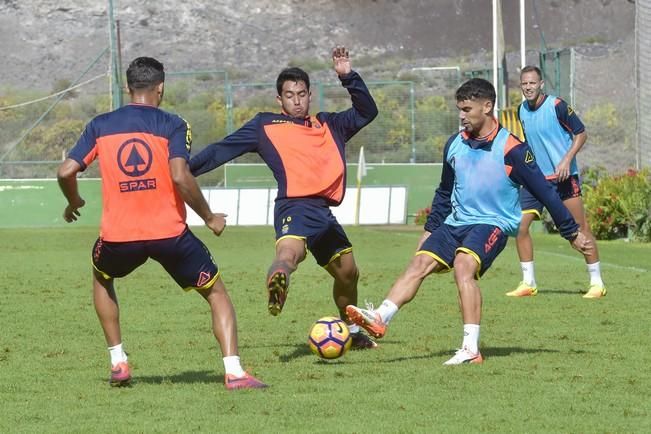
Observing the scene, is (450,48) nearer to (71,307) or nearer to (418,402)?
(71,307)

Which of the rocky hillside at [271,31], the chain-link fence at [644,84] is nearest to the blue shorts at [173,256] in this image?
the chain-link fence at [644,84]

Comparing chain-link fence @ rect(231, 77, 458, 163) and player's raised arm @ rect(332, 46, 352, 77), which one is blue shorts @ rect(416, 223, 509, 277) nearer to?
player's raised arm @ rect(332, 46, 352, 77)

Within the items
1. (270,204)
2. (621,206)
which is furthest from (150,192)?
(270,204)

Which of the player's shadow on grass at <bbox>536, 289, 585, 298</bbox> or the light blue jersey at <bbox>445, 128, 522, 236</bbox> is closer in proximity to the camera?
the light blue jersey at <bbox>445, 128, 522, 236</bbox>

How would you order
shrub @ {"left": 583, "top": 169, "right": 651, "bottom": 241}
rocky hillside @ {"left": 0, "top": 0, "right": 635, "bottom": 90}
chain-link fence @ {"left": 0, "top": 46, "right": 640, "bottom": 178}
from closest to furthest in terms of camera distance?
shrub @ {"left": 583, "top": 169, "right": 651, "bottom": 241}, chain-link fence @ {"left": 0, "top": 46, "right": 640, "bottom": 178}, rocky hillside @ {"left": 0, "top": 0, "right": 635, "bottom": 90}

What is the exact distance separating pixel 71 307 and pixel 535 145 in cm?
536

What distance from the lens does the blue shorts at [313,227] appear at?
1025cm

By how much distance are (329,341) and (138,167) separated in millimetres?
2090

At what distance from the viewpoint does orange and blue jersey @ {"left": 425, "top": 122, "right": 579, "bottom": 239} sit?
32.1 feet

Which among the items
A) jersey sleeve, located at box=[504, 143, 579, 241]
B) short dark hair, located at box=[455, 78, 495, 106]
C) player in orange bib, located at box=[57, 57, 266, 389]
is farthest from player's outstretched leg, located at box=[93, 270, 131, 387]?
jersey sleeve, located at box=[504, 143, 579, 241]

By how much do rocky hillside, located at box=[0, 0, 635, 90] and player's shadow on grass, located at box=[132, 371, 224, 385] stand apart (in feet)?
229

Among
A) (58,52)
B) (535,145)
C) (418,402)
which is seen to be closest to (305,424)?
(418,402)

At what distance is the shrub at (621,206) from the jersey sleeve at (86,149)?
1760 cm

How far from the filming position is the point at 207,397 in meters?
8.36
